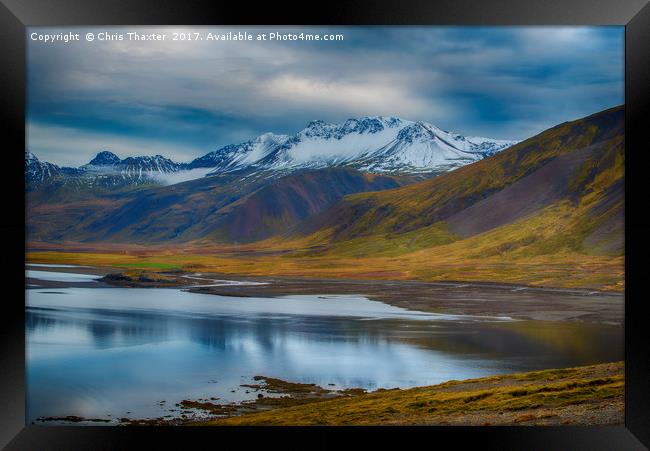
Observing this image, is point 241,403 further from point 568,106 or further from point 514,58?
point 568,106

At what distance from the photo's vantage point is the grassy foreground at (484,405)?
14.9 meters

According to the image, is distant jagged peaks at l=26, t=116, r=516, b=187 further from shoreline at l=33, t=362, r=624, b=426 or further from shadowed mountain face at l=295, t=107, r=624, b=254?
shoreline at l=33, t=362, r=624, b=426

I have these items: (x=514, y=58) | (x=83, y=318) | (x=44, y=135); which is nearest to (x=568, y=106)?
(x=514, y=58)

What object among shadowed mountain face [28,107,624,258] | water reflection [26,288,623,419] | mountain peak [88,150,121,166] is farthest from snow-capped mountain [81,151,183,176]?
water reflection [26,288,623,419]

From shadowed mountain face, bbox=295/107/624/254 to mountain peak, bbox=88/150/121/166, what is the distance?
36.4 feet

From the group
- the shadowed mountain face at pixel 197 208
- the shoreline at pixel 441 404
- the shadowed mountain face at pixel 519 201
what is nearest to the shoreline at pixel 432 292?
the shadowed mountain face at pixel 197 208

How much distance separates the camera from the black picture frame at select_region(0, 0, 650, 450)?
42.0 ft

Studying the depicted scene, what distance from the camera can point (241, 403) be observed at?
17.5 metres

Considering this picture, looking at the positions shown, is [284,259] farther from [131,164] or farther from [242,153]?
[131,164]

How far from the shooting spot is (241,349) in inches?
869

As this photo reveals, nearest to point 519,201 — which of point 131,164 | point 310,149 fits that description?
point 310,149

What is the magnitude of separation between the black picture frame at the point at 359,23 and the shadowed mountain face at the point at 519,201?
9.39 meters

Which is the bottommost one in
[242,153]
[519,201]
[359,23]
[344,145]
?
[519,201]

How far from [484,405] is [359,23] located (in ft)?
31.0
